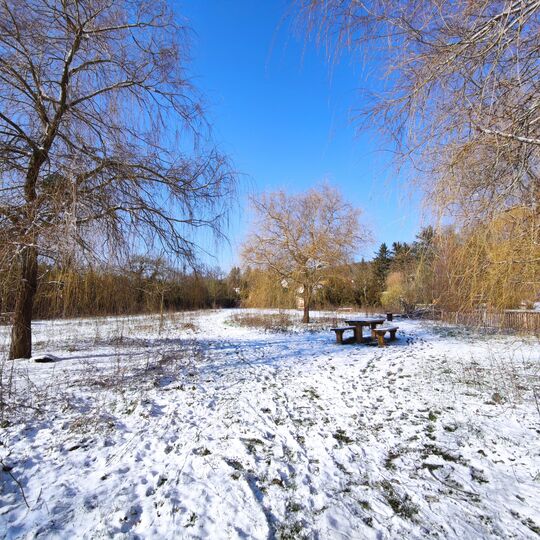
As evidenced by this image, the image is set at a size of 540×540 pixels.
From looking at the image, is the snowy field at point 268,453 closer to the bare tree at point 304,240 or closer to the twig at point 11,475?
the twig at point 11,475

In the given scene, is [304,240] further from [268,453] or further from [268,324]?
[268,453]

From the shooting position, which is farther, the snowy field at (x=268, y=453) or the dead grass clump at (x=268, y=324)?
the dead grass clump at (x=268, y=324)

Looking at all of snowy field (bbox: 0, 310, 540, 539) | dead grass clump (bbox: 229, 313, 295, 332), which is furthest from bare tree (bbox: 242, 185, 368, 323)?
snowy field (bbox: 0, 310, 540, 539)

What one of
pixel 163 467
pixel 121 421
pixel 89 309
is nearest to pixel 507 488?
pixel 163 467

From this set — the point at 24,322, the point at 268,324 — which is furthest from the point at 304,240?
the point at 24,322

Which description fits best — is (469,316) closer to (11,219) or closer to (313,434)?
(313,434)

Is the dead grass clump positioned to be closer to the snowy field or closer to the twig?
the snowy field

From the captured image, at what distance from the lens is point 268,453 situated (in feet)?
9.44

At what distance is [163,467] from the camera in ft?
8.52

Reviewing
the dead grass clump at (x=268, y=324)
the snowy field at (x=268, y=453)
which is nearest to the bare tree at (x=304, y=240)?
the dead grass clump at (x=268, y=324)

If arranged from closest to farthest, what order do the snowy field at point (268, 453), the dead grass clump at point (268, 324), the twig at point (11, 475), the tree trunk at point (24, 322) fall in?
the snowy field at point (268, 453) < the twig at point (11, 475) < the tree trunk at point (24, 322) < the dead grass clump at point (268, 324)

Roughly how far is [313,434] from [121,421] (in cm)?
205

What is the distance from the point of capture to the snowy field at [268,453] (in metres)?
2.01

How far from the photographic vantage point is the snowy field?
201 centimetres
